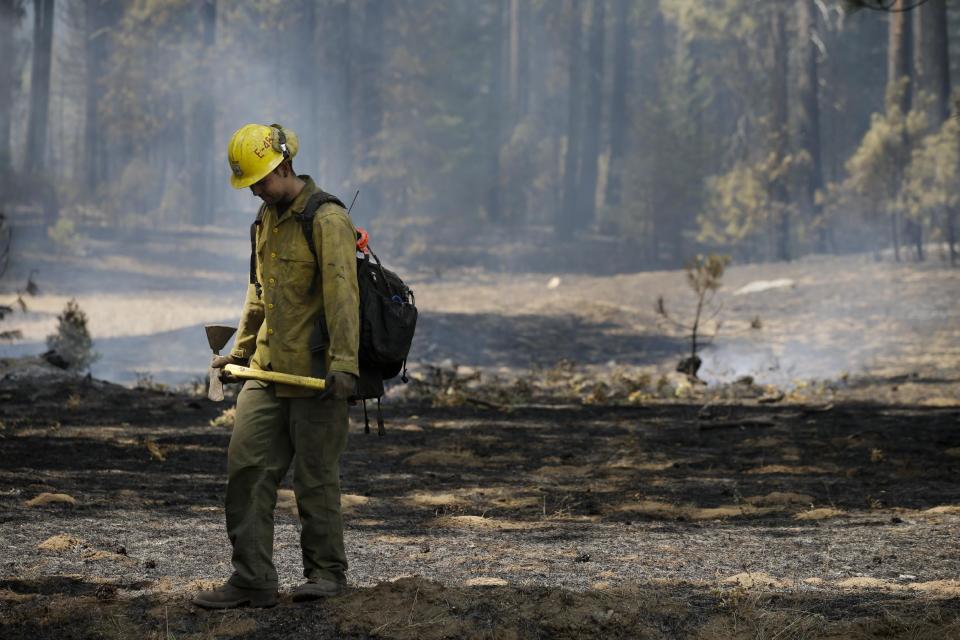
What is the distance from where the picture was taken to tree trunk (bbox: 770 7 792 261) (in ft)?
104

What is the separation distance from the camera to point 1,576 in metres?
5.48

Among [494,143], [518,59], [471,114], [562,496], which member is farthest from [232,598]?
[518,59]

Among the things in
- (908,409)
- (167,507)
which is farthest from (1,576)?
(908,409)

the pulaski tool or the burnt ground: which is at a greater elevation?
the pulaski tool

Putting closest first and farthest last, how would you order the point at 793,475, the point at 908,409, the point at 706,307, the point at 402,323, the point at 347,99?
the point at 402,323, the point at 793,475, the point at 908,409, the point at 706,307, the point at 347,99

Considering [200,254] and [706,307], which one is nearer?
[706,307]

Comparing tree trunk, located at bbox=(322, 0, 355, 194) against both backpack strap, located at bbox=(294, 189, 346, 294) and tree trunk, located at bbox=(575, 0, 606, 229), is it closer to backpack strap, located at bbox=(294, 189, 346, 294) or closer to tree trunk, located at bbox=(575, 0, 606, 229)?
tree trunk, located at bbox=(575, 0, 606, 229)

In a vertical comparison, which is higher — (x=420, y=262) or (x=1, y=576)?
(x=420, y=262)

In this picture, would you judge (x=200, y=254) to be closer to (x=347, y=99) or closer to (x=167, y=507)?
(x=347, y=99)

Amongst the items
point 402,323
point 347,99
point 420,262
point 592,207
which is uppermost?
point 347,99

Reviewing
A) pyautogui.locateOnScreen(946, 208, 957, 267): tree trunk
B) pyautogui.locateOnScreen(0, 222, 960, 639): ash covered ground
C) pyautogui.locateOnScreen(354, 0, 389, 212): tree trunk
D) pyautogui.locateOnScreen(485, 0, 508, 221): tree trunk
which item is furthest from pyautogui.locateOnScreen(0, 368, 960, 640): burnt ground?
pyautogui.locateOnScreen(485, 0, 508, 221): tree trunk

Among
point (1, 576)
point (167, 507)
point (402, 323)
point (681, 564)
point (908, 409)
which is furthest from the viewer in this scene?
point (908, 409)

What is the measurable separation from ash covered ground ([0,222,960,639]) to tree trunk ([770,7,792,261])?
11743 mm

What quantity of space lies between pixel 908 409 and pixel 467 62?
120ft
